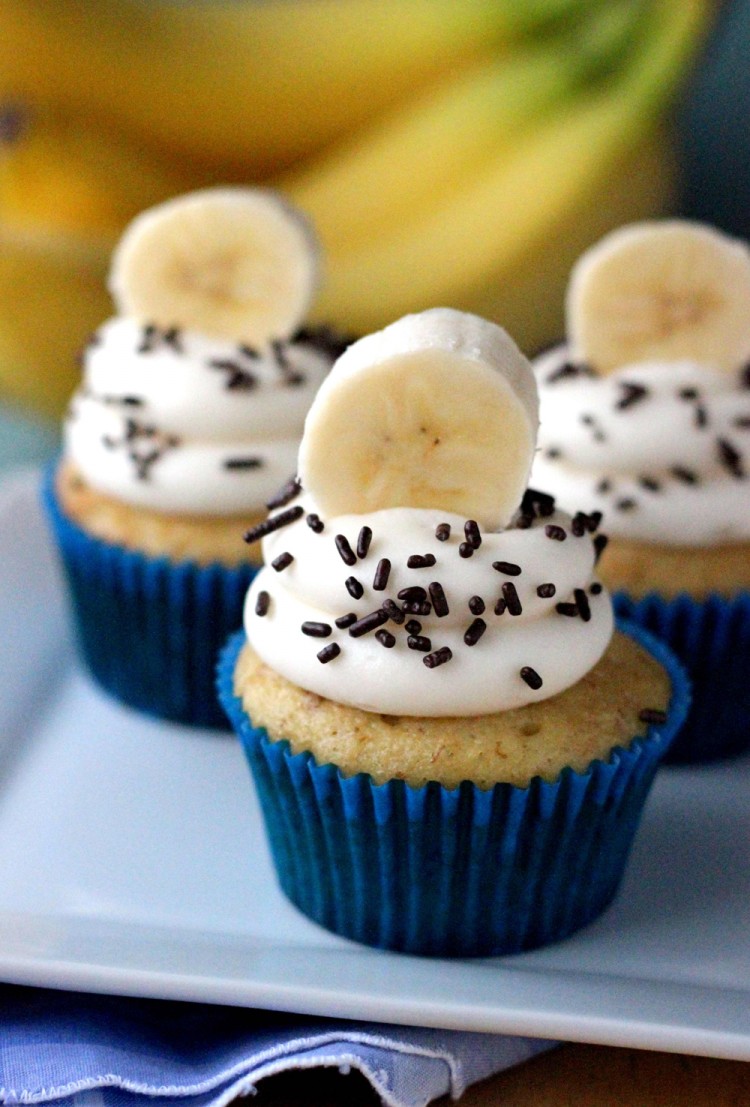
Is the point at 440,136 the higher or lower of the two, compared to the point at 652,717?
higher

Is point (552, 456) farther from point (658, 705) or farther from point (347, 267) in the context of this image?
point (347, 267)

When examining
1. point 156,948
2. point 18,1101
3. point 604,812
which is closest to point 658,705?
point 604,812

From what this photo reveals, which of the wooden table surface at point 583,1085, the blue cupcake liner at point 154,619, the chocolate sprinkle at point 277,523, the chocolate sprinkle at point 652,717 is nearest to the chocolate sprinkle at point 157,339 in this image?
the blue cupcake liner at point 154,619

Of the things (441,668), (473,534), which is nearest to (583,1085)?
(441,668)

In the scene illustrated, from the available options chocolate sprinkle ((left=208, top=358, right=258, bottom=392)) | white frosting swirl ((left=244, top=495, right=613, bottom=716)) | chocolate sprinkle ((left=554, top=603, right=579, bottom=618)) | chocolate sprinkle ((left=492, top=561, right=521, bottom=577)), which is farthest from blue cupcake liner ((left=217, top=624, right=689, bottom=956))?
chocolate sprinkle ((left=208, top=358, right=258, bottom=392))

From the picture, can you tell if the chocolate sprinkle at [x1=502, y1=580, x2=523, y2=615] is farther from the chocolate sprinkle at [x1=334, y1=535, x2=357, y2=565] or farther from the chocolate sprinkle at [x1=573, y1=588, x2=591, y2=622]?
the chocolate sprinkle at [x1=334, y1=535, x2=357, y2=565]

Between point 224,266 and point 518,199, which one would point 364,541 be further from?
point 518,199
